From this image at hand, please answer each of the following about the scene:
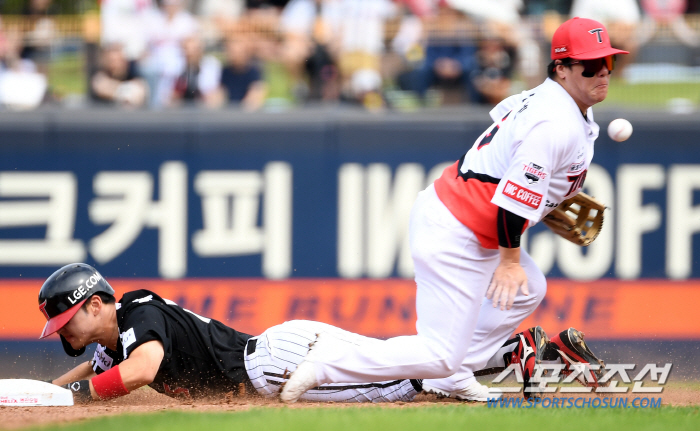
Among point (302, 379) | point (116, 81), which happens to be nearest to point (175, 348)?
point (302, 379)

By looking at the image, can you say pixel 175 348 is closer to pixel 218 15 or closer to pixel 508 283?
pixel 508 283

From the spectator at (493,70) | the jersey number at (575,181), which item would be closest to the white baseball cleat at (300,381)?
the jersey number at (575,181)

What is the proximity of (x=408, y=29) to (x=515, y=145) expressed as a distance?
370cm

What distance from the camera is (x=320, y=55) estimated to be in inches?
286

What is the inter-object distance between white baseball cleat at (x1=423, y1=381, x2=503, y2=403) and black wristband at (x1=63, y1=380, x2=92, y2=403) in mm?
1862

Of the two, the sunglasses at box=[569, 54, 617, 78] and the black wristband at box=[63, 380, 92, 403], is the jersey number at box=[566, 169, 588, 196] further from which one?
the black wristband at box=[63, 380, 92, 403]

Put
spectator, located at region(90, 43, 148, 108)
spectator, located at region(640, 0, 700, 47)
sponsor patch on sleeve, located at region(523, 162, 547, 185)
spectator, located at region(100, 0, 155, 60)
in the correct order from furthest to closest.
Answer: spectator, located at region(100, 0, 155, 60) → spectator, located at region(90, 43, 148, 108) → spectator, located at region(640, 0, 700, 47) → sponsor patch on sleeve, located at region(523, 162, 547, 185)

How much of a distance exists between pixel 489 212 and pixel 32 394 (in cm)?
265

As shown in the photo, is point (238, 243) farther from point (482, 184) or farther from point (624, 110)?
point (624, 110)

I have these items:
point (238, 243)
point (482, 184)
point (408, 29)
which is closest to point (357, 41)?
point (408, 29)

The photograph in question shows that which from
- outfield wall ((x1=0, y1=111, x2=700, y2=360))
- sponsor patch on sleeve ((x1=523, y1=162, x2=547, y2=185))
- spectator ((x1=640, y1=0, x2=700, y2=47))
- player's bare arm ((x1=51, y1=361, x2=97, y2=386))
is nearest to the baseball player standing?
sponsor patch on sleeve ((x1=523, y1=162, x2=547, y2=185))

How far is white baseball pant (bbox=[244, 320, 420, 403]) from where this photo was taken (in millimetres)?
4457

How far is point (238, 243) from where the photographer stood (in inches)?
258

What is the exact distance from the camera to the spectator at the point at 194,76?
24.1 feet
